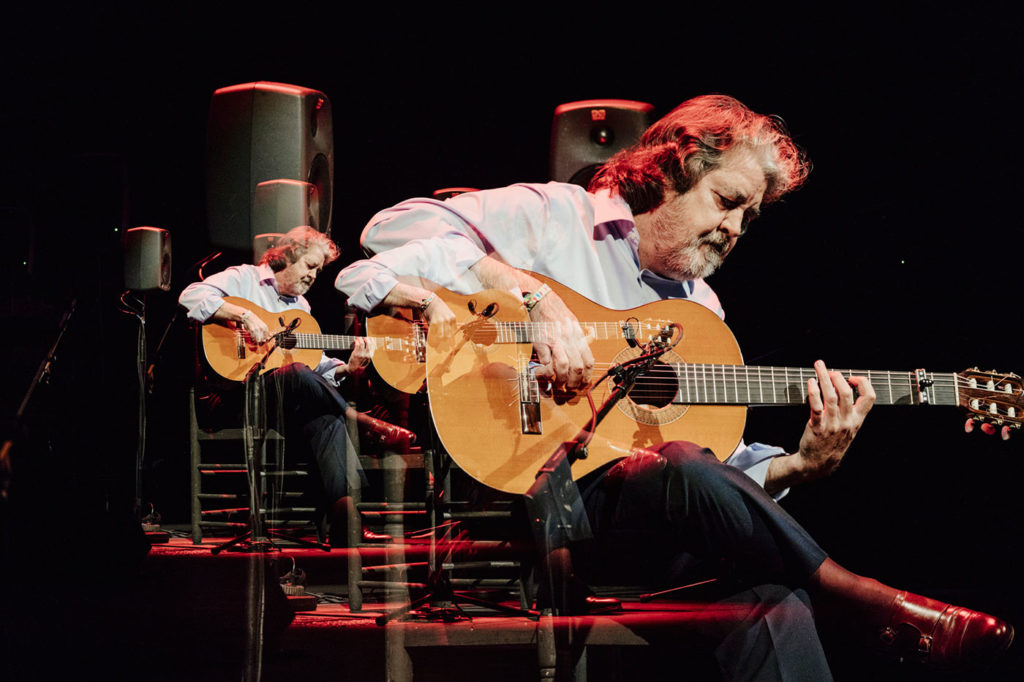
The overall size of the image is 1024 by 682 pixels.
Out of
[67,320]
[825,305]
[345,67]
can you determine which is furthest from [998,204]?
[67,320]

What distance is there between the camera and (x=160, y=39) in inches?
62.5

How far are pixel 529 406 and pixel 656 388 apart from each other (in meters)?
0.26

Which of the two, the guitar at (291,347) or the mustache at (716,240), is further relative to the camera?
the mustache at (716,240)

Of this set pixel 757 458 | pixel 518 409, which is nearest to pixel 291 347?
pixel 518 409

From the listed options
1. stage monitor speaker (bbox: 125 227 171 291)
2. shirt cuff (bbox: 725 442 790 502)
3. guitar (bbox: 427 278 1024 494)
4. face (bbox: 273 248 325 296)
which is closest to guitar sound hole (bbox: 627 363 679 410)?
guitar (bbox: 427 278 1024 494)

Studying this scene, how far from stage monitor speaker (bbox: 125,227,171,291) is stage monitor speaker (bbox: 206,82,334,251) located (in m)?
0.10

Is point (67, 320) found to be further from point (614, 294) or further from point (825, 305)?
point (825, 305)

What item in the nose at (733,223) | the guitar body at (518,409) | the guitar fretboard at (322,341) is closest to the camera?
the guitar body at (518,409)

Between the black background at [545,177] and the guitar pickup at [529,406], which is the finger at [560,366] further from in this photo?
the black background at [545,177]

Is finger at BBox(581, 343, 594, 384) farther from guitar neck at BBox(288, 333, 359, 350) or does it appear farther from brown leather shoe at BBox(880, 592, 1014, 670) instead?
brown leather shoe at BBox(880, 592, 1014, 670)

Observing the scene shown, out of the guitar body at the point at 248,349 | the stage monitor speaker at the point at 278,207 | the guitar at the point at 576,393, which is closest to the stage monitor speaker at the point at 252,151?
the stage monitor speaker at the point at 278,207

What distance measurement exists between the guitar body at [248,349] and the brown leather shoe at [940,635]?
1157mm

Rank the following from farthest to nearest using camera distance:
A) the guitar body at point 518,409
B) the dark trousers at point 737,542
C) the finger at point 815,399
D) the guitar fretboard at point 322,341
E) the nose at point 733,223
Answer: the nose at point 733,223
the finger at point 815,399
the guitar fretboard at point 322,341
the guitar body at point 518,409
the dark trousers at point 737,542

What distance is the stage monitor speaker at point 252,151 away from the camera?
1.55 meters
